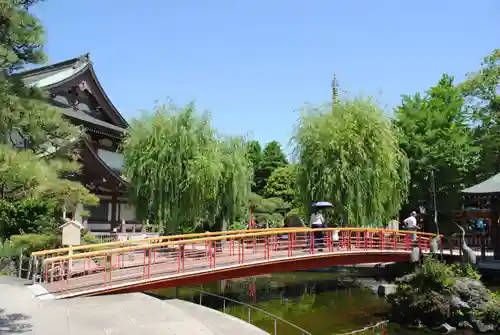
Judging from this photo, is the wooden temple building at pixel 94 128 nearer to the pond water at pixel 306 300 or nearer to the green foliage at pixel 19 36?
the pond water at pixel 306 300

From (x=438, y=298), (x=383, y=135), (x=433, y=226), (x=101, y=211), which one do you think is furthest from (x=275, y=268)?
(x=433, y=226)

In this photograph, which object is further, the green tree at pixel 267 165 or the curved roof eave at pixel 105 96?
the green tree at pixel 267 165

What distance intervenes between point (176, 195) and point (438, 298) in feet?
34.5

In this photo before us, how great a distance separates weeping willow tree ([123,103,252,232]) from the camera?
1917 cm

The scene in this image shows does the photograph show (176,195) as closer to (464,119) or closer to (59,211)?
(59,211)

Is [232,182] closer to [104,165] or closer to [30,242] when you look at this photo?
[104,165]

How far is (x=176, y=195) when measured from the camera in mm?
19219

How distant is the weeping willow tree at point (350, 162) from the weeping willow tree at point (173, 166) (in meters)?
4.03

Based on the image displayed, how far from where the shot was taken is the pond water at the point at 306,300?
13.9 m

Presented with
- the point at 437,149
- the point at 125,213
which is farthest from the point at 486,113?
the point at 125,213

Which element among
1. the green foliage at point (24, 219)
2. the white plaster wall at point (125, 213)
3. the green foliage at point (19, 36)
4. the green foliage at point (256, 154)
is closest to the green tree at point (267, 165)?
the green foliage at point (256, 154)

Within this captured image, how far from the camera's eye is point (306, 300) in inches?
697

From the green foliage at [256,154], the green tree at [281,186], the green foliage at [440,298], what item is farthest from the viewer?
the green foliage at [256,154]

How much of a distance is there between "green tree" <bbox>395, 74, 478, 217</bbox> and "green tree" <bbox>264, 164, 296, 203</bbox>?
1422 cm
